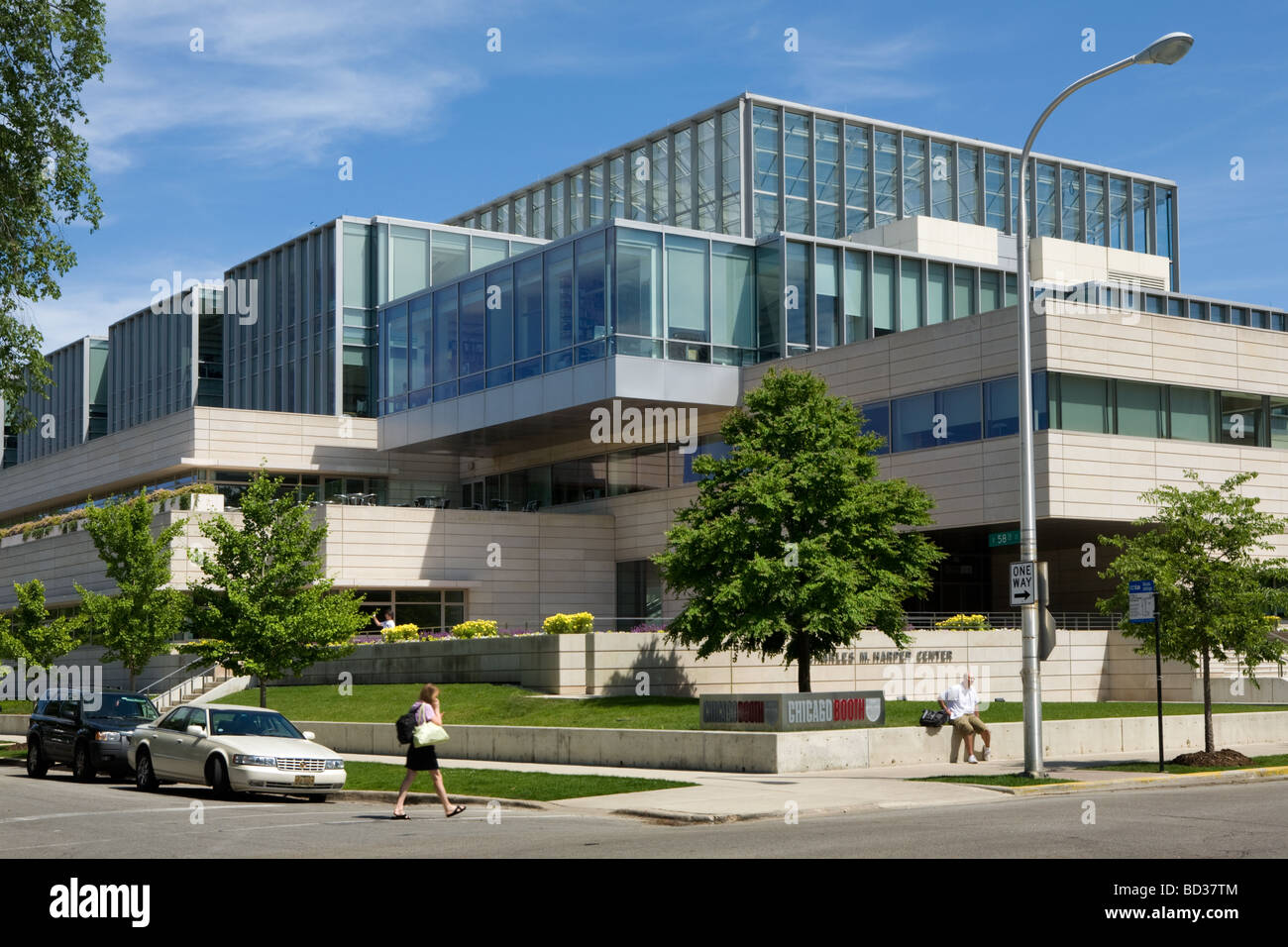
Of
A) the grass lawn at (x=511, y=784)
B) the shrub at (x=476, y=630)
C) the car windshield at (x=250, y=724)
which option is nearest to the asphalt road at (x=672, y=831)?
the grass lawn at (x=511, y=784)

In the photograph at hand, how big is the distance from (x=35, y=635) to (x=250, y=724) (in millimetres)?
21751

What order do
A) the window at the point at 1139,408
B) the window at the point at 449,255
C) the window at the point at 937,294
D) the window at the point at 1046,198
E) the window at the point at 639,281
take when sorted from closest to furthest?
the window at the point at 1139,408
the window at the point at 639,281
the window at the point at 937,294
the window at the point at 449,255
the window at the point at 1046,198

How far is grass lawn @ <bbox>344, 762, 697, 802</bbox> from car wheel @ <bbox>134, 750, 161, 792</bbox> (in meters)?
3.16

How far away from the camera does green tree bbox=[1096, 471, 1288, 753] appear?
2389 cm

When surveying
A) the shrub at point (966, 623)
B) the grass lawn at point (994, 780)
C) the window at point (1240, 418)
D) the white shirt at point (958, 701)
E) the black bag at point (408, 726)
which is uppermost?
the window at point (1240, 418)

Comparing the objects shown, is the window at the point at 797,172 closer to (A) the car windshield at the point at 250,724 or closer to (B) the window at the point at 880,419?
(B) the window at the point at 880,419

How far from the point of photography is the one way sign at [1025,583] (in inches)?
841

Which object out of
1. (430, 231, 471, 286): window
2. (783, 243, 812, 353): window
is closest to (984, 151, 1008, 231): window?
(430, 231, 471, 286): window

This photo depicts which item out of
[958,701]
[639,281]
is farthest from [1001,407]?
[958,701]

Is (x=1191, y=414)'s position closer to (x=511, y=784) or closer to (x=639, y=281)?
(x=639, y=281)

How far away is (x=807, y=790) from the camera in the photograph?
68.0 ft

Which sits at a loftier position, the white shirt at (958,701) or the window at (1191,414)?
the window at (1191,414)
